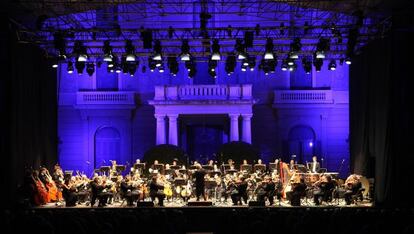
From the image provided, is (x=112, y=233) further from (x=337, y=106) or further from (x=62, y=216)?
(x=337, y=106)

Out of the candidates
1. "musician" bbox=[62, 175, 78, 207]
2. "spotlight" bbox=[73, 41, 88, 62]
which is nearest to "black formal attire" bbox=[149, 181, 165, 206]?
"musician" bbox=[62, 175, 78, 207]

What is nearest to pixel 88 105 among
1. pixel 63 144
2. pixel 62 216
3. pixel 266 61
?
pixel 63 144

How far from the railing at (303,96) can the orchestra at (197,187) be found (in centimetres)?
758

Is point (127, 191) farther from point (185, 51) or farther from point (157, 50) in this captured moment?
point (185, 51)

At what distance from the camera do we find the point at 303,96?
2877 centimetres

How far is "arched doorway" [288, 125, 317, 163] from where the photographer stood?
29500mm

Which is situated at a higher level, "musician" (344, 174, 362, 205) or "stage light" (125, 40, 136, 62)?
"stage light" (125, 40, 136, 62)

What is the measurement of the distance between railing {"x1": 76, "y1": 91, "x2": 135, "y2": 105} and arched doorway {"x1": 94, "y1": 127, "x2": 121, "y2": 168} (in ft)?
5.17

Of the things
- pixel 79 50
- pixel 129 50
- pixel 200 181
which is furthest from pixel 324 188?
pixel 79 50

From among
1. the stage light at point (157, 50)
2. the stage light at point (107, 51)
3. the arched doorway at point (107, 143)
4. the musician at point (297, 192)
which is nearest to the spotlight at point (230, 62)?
the stage light at point (157, 50)

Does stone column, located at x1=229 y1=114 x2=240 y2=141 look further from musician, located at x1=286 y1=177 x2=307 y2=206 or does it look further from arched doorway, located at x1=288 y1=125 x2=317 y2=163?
musician, located at x1=286 y1=177 x2=307 y2=206

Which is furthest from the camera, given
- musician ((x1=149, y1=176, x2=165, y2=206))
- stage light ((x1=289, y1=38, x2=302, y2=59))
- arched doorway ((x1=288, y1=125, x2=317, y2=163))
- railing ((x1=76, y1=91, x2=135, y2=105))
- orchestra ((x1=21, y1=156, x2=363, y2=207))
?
arched doorway ((x1=288, y1=125, x2=317, y2=163))

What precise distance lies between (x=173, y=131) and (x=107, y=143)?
13.8ft

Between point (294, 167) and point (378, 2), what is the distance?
7.26 meters
